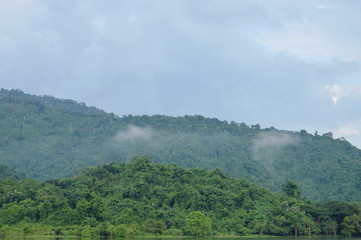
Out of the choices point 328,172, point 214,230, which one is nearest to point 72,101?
point 328,172

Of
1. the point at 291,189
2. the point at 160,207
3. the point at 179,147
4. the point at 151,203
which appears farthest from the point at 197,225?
the point at 179,147

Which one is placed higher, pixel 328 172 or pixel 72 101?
pixel 72 101

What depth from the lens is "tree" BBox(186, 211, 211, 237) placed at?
54.5 meters

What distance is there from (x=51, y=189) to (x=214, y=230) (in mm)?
21935

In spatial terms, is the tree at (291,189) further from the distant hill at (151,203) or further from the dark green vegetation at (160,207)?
the distant hill at (151,203)

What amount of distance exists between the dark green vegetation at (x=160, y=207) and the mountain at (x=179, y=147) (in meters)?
26.9

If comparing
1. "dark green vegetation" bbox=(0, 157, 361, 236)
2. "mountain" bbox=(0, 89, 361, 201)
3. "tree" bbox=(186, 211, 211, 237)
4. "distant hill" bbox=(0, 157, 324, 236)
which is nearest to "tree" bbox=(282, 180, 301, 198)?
"dark green vegetation" bbox=(0, 157, 361, 236)

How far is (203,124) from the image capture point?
138m

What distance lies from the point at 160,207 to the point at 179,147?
51.8m

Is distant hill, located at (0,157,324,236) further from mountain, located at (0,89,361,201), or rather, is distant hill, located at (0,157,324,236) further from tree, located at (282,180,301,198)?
mountain, located at (0,89,361,201)

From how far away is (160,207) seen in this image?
65.3 m

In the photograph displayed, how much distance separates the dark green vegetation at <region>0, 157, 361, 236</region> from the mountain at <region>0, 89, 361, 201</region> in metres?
26.9

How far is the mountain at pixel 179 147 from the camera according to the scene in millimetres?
101312

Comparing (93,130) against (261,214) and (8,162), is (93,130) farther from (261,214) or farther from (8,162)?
(261,214)
